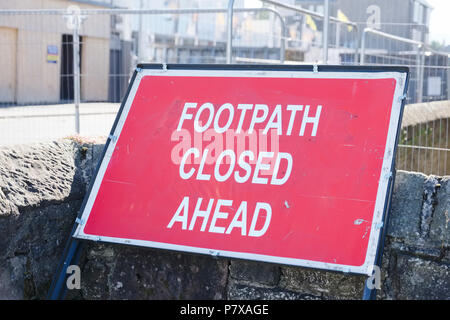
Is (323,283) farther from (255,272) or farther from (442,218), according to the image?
(442,218)

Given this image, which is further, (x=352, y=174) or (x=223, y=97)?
(x=223, y=97)

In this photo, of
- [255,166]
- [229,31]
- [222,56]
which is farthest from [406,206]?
[222,56]

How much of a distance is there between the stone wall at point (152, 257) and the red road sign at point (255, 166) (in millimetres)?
157

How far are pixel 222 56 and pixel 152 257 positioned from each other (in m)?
9.95

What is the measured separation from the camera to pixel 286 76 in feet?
11.6

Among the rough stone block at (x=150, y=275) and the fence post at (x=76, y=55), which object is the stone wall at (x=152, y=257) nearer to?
the rough stone block at (x=150, y=275)

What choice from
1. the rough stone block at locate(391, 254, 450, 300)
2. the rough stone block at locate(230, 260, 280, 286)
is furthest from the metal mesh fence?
the rough stone block at locate(391, 254, 450, 300)

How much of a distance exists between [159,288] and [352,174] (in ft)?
4.08

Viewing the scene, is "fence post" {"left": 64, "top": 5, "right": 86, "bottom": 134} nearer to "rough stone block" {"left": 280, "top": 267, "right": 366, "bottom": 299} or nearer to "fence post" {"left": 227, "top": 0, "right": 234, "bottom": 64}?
"fence post" {"left": 227, "top": 0, "right": 234, "bottom": 64}

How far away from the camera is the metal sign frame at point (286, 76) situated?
2971 mm
